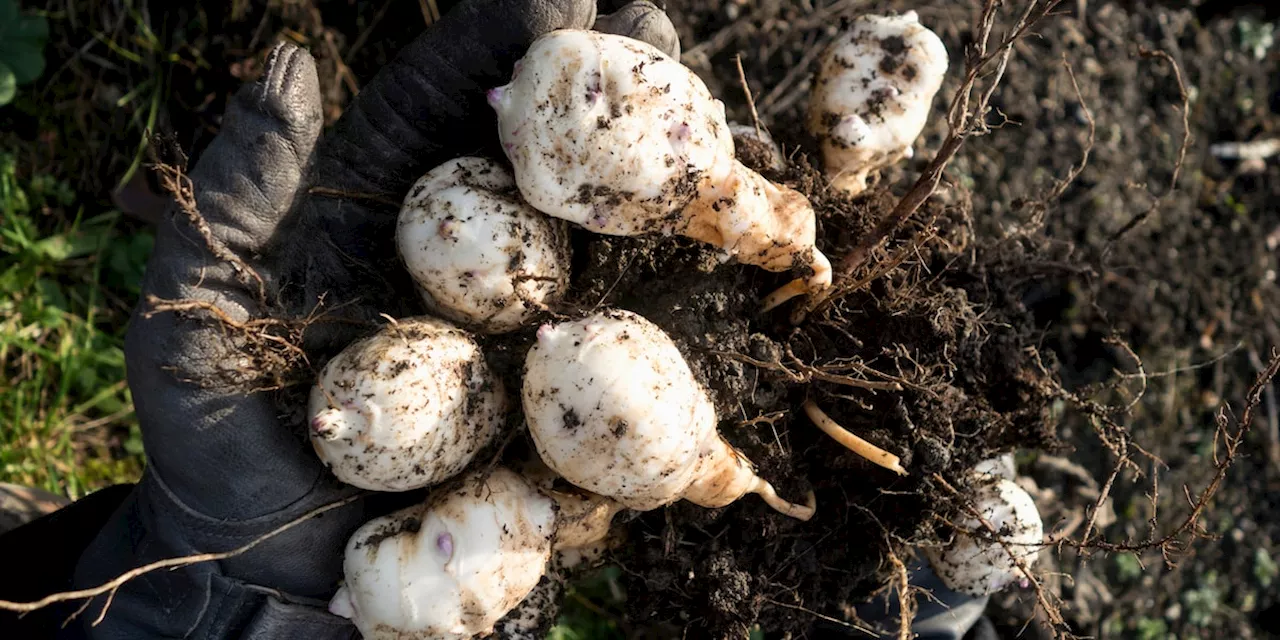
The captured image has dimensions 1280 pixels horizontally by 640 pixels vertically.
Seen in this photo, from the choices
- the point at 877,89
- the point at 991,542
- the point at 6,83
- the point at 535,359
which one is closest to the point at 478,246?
the point at 535,359

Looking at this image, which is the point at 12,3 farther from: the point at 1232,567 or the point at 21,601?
the point at 1232,567

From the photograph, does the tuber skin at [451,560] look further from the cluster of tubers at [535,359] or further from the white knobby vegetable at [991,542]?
the white knobby vegetable at [991,542]

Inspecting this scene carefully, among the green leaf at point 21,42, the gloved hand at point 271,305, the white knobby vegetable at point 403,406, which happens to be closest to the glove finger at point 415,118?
the gloved hand at point 271,305

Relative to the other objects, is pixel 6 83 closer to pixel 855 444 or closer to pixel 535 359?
pixel 535 359

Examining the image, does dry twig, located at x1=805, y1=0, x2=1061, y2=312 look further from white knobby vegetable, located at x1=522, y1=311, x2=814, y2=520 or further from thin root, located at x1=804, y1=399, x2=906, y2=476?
white knobby vegetable, located at x1=522, y1=311, x2=814, y2=520

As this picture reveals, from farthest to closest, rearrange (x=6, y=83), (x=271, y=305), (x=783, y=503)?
(x=6, y=83) < (x=783, y=503) < (x=271, y=305)

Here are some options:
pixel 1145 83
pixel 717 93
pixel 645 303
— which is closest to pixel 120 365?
pixel 645 303

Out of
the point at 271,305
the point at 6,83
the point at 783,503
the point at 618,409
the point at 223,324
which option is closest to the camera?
the point at 618,409
